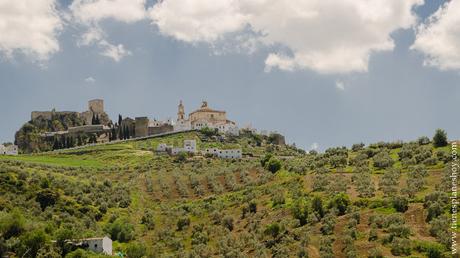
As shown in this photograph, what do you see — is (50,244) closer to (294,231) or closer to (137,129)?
(294,231)

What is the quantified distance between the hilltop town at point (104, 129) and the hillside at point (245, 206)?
1396 inches

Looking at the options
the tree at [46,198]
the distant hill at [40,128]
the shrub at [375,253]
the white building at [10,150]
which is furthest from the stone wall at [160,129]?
the shrub at [375,253]

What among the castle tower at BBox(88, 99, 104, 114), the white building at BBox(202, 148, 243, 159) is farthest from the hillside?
the castle tower at BBox(88, 99, 104, 114)

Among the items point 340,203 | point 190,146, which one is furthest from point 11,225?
point 190,146

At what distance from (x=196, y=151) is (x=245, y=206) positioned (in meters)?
43.7

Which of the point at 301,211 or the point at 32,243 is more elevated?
the point at 301,211

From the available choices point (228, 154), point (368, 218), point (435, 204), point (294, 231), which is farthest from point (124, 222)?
point (228, 154)

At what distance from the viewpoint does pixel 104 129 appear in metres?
133

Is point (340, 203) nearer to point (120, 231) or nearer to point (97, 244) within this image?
point (120, 231)

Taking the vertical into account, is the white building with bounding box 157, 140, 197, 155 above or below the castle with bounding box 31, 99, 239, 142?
below

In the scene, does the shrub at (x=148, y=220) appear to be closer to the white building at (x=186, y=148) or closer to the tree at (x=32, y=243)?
the tree at (x=32, y=243)

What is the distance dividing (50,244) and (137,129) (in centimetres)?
8276

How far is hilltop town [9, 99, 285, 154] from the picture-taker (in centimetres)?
12512

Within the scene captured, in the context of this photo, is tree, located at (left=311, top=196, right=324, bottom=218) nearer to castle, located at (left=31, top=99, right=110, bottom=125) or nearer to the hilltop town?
the hilltop town
